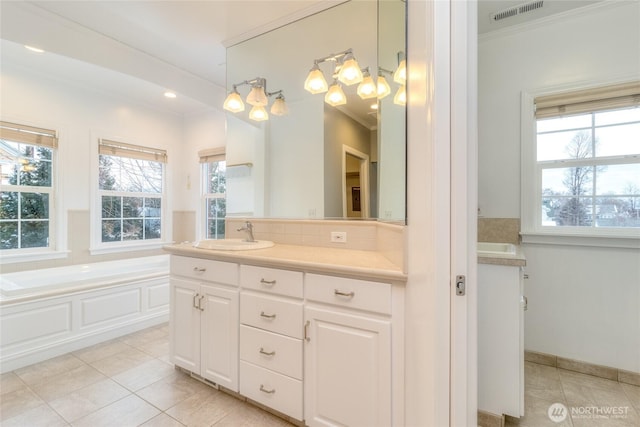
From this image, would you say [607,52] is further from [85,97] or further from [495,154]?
[85,97]

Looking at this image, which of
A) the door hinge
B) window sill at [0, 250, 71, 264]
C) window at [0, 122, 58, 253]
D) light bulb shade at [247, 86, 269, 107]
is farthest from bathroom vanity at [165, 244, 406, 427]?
window at [0, 122, 58, 253]

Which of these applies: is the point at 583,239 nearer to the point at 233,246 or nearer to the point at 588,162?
the point at 588,162

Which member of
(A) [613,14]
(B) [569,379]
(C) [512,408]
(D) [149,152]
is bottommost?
(B) [569,379]

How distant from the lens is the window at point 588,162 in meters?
1.95

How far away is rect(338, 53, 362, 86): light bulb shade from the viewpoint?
196cm

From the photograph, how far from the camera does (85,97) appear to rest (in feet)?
11.0

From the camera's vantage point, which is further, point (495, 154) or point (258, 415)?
point (495, 154)

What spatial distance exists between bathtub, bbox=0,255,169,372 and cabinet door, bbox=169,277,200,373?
39.4 inches

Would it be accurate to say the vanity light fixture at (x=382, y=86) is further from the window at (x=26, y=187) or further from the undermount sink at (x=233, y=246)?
the window at (x=26, y=187)

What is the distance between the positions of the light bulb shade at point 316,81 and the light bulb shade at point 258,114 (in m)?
0.47

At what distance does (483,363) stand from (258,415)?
1278 millimetres

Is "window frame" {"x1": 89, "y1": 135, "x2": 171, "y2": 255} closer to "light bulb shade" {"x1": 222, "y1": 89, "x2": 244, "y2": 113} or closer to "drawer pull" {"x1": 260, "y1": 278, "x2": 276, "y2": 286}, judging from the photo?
"light bulb shade" {"x1": 222, "y1": 89, "x2": 244, "y2": 113}

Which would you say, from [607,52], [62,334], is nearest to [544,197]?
[607,52]

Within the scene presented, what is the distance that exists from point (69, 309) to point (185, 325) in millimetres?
1204
